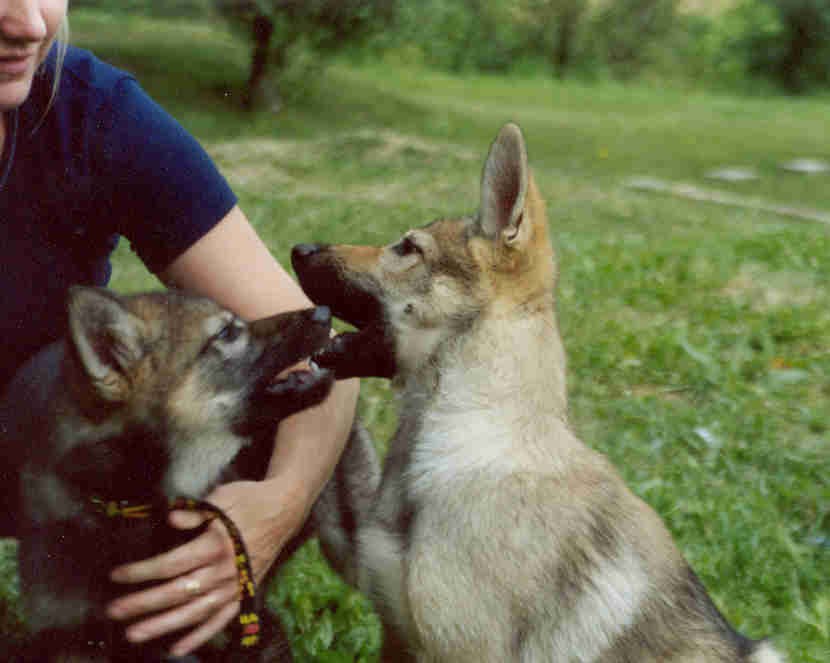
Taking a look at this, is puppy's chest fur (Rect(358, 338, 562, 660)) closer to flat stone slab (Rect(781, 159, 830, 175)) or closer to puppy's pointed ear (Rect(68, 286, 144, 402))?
puppy's pointed ear (Rect(68, 286, 144, 402))

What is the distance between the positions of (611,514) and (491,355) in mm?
547

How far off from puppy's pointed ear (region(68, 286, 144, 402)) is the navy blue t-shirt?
58cm

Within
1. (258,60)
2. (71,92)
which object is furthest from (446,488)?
(258,60)

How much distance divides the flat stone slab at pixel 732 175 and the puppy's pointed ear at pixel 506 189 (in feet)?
Answer: 31.6

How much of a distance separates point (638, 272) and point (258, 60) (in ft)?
25.5

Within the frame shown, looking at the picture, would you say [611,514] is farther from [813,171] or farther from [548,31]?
[548,31]

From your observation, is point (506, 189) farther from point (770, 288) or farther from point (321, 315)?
point (770, 288)

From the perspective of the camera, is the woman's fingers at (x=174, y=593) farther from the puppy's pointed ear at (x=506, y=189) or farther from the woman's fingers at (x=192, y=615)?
the puppy's pointed ear at (x=506, y=189)

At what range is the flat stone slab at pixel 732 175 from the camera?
39.5 feet

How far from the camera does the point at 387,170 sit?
10.4m

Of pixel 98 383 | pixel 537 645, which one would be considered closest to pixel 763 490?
pixel 537 645

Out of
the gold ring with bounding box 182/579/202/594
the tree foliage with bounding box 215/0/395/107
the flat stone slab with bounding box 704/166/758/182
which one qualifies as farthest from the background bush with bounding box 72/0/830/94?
the gold ring with bounding box 182/579/202/594

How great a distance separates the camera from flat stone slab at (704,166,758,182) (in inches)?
474

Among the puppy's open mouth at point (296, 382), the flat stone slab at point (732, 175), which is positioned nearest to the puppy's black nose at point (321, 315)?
the puppy's open mouth at point (296, 382)
